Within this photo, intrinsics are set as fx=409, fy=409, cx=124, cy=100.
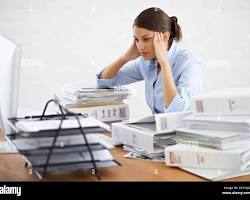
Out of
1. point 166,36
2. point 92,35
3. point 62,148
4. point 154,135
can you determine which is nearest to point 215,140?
point 154,135

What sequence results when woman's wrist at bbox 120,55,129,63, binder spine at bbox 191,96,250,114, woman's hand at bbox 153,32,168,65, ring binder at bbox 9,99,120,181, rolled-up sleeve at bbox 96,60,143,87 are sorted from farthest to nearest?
rolled-up sleeve at bbox 96,60,143,87 → woman's wrist at bbox 120,55,129,63 → woman's hand at bbox 153,32,168,65 → binder spine at bbox 191,96,250,114 → ring binder at bbox 9,99,120,181

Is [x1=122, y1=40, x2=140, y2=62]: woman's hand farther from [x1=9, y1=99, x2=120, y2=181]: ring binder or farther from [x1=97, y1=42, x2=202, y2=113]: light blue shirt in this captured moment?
[x1=9, y1=99, x2=120, y2=181]: ring binder

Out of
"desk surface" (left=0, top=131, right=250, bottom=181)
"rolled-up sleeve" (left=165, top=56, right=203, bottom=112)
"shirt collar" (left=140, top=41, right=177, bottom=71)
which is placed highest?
"shirt collar" (left=140, top=41, right=177, bottom=71)

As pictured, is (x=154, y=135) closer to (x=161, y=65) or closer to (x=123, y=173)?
(x=123, y=173)

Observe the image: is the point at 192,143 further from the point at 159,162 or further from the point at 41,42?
the point at 41,42

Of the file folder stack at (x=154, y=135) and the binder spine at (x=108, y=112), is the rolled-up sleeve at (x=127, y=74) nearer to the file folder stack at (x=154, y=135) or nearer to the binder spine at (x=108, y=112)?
the binder spine at (x=108, y=112)

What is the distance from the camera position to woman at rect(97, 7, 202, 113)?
190cm

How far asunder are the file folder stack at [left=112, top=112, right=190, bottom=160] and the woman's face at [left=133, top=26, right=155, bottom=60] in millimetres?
829

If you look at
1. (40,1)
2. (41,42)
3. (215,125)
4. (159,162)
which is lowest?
(159,162)

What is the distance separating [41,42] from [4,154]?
1947mm

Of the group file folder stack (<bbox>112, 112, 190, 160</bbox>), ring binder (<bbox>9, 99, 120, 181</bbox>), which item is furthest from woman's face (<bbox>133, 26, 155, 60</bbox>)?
ring binder (<bbox>9, 99, 120, 181</bbox>)

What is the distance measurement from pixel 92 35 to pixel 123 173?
7.30 feet

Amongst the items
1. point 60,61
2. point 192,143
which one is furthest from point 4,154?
point 60,61

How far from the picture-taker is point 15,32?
3070 mm
